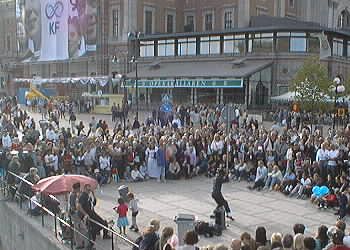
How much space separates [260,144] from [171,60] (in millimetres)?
36346

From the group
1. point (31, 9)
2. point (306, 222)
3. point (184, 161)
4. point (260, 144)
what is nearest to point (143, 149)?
point (184, 161)

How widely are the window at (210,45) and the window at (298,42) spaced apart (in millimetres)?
8048

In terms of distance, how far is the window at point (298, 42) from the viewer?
4759cm

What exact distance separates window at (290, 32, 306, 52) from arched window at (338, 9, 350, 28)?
3858 cm

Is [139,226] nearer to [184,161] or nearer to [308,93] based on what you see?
[184,161]

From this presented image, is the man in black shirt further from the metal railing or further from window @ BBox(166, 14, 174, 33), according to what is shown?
window @ BBox(166, 14, 174, 33)

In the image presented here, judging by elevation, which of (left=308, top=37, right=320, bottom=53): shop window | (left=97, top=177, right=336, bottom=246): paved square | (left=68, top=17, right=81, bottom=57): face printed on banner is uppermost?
(left=68, top=17, right=81, bottom=57): face printed on banner

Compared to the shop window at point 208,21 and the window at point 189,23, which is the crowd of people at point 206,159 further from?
the window at point 189,23

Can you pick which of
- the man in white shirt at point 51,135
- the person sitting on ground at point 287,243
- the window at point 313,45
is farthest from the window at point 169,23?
the person sitting on ground at point 287,243

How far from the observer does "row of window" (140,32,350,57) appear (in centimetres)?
4765

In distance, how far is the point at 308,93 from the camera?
117ft

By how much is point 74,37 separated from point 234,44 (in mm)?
22400

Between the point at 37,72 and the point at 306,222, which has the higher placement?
the point at 37,72

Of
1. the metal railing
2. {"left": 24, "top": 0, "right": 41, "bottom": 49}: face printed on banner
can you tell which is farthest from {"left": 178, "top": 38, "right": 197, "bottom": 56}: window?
the metal railing
